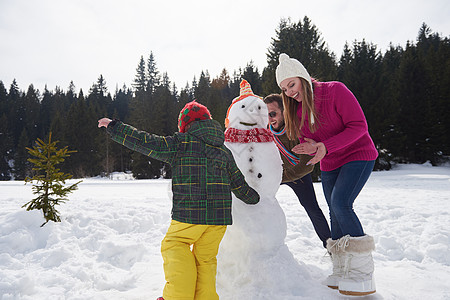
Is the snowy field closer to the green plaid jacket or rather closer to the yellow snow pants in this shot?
the yellow snow pants

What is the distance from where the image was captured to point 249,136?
8.89 ft

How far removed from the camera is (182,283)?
1.81 m

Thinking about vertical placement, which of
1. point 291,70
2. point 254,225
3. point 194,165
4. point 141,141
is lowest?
point 254,225

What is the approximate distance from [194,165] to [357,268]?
1464mm

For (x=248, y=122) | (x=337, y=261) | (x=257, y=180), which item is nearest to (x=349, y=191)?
(x=337, y=261)

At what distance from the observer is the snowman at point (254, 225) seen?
7.41 ft

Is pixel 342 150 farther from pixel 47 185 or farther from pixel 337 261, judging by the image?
pixel 47 185

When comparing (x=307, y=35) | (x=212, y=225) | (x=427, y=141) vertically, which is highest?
(x=307, y=35)

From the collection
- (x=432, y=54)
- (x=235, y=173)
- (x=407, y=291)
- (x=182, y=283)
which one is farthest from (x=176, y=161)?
(x=432, y=54)

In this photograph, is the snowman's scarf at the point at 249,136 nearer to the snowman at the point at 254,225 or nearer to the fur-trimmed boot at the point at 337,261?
the snowman at the point at 254,225

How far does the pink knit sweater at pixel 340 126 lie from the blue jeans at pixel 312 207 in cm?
85

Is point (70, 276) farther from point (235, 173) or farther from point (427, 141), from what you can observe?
point (427, 141)

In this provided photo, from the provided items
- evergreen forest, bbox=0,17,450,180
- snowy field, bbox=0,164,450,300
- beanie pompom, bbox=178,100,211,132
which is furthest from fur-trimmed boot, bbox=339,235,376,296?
evergreen forest, bbox=0,17,450,180

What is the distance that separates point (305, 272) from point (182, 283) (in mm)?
1188
